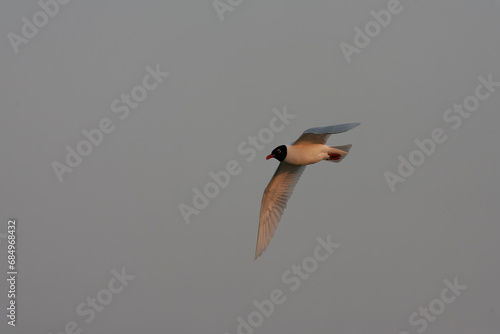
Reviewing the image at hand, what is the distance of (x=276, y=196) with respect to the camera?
13.9 meters

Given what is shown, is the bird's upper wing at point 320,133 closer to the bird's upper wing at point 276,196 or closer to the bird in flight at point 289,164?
the bird in flight at point 289,164

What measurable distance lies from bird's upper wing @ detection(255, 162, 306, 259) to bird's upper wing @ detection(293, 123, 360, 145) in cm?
97

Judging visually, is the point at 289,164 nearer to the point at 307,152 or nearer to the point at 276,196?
the point at 276,196

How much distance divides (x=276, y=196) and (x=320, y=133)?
236cm

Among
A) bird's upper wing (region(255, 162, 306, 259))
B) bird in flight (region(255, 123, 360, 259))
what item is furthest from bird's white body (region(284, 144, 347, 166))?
bird's upper wing (region(255, 162, 306, 259))

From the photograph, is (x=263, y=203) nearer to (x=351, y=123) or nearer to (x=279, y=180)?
(x=279, y=180)

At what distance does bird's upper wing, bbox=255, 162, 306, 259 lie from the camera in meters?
13.7


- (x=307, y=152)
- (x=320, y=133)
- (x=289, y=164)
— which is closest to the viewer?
(x=320, y=133)

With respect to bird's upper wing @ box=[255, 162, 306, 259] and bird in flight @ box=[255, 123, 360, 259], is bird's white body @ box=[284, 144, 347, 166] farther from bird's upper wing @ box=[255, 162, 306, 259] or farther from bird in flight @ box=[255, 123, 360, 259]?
bird's upper wing @ box=[255, 162, 306, 259]

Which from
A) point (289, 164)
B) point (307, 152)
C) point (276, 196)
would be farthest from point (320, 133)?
point (276, 196)

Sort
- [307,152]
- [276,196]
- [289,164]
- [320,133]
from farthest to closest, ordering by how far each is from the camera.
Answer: [276,196], [289,164], [307,152], [320,133]

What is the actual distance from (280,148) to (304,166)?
1108 mm

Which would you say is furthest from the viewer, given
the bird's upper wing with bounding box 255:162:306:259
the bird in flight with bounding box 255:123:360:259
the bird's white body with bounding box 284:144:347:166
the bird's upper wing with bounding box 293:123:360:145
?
the bird's upper wing with bounding box 255:162:306:259

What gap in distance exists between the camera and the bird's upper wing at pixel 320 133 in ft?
39.2
